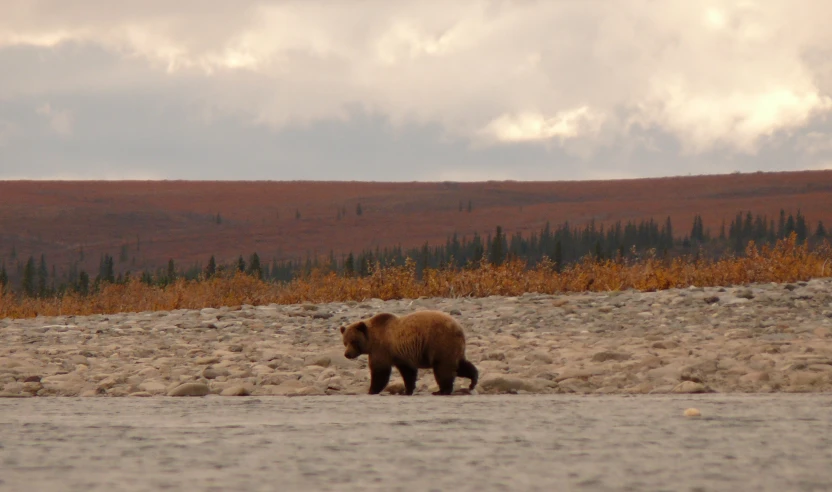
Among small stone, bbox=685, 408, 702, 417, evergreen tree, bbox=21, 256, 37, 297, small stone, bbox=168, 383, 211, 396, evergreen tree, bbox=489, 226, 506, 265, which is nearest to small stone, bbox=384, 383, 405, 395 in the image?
small stone, bbox=168, 383, 211, 396

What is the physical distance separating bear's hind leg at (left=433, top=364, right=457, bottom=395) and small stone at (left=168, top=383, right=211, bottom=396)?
77.3 inches

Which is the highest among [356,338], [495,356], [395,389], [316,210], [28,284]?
Answer: [356,338]

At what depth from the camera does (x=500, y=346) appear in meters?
12.3

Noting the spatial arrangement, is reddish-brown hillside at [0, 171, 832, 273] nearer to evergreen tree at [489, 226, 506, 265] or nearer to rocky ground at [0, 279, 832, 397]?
evergreen tree at [489, 226, 506, 265]

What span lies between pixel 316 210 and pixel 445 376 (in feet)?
241

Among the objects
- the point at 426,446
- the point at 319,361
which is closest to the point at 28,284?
the point at 319,361

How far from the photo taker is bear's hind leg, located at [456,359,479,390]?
9664mm

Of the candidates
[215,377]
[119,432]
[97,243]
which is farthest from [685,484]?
[97,243]

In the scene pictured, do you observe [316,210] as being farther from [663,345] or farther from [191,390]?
[191,390]

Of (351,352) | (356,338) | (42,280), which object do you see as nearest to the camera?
(356,338)

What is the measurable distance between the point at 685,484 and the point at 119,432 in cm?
307

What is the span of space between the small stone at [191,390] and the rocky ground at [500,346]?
0.01 metres

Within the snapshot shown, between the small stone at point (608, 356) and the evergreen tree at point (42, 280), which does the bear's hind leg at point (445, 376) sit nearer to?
the small stone at point (608, 356)

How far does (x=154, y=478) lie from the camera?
3.88 m
